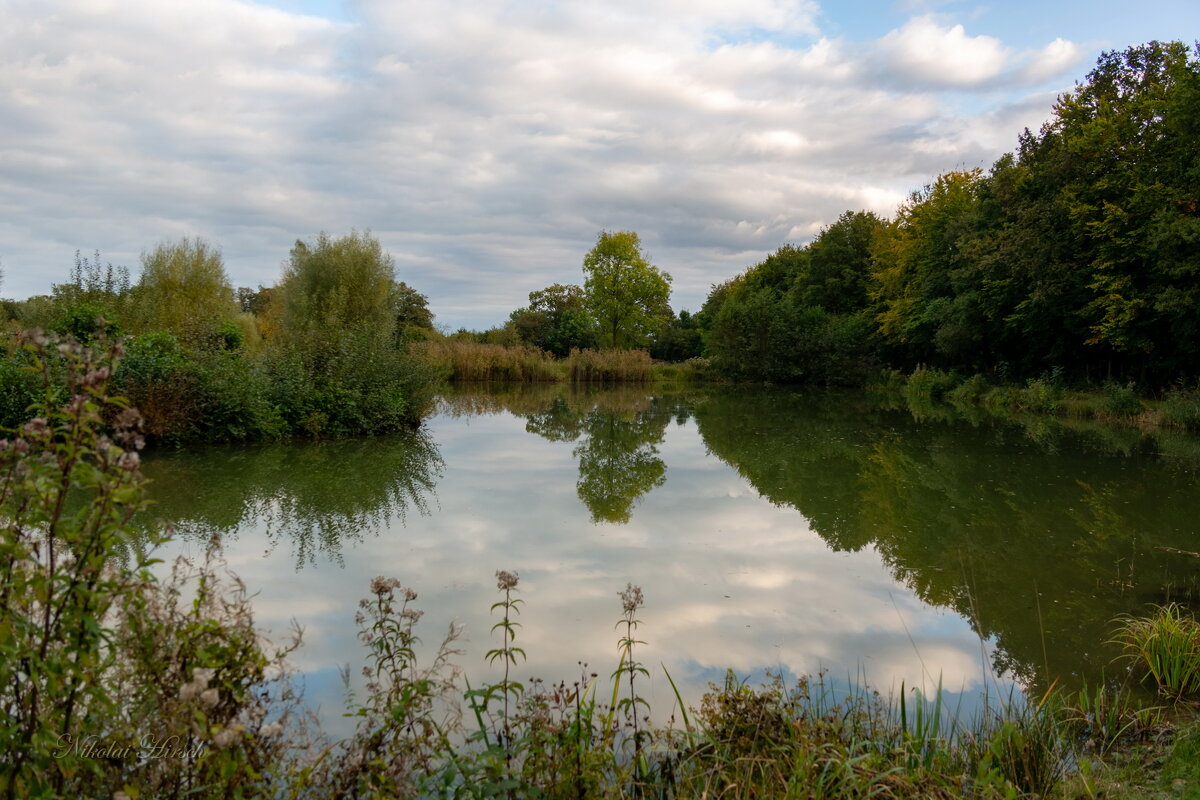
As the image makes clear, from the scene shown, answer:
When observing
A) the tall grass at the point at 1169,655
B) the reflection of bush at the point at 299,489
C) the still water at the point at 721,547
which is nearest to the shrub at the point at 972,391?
the still water at the point at 721,547

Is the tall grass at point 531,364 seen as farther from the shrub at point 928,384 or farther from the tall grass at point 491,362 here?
the shrub at point 928,384

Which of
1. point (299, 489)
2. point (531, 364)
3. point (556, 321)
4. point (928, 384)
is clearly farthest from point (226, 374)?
point (556, 321)

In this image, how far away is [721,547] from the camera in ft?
23.4

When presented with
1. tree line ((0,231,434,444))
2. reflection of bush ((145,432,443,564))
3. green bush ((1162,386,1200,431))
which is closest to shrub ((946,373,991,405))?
green bush ((1162,386,1200,431))

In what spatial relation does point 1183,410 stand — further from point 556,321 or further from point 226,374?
point 556,321

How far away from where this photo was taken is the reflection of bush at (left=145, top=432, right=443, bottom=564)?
7234 millimetres

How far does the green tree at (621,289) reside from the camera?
151ft

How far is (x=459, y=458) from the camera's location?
12445mm

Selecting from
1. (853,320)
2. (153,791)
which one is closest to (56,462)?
(153,791)

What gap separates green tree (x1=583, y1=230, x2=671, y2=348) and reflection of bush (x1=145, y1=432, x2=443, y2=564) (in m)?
33.7

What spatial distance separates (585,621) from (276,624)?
191 centimetres

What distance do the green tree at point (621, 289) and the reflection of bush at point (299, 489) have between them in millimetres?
33745

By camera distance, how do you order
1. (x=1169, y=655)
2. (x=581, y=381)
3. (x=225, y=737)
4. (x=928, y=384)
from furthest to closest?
1. (x=581, y=381)
2. (x=928, y=384)
3. (x=1169, y=655)
4. (x=225, y=737)

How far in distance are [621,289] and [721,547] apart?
39.5 m
